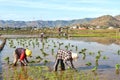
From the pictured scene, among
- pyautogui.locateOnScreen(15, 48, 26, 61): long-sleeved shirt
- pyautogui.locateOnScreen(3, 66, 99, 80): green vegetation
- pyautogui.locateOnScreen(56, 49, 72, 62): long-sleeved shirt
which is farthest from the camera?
pyautogui.locateOnScreen(15, 48, 26, 61): long-sleeved shirt

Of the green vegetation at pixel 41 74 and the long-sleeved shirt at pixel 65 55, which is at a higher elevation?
the long-sleeved shirt at pixel 65 55

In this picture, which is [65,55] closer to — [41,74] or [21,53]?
[41,74]

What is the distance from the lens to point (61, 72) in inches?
610

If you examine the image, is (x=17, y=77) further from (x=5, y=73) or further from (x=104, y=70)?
(x=104, y=70)

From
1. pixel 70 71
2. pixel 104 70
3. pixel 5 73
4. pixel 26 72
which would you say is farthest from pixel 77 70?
pixel 5 73

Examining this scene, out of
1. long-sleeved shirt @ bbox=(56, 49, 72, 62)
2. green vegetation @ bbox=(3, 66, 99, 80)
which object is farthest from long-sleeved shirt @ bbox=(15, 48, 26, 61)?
long-sleeved shirt @ bbox=(56, 49, 72, 62)

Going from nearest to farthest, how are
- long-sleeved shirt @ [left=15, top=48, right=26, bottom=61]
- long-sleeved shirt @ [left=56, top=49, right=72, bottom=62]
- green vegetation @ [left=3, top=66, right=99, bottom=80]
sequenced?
green vegetation @ [left=3, top=66, right=99, bottom=80] < long-sleeved shirt @ [left=56, top=49, right=72, bottom=62] < long-sleeved shirt @ [left=15, top=48, right=26, bottom=61]

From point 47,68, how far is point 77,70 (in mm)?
Answer: 1747

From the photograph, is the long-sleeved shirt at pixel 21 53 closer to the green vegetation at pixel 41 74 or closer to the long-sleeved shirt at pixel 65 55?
the green vegetation at pixel 41 74

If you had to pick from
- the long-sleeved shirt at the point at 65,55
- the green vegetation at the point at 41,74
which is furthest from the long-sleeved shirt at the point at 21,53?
the long-sleeved shirt at the point at 65,55

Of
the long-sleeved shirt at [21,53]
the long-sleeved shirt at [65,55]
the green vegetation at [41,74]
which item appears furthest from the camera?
the long-sleeved shirt at [21,53]

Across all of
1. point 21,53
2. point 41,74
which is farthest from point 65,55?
point 21,53

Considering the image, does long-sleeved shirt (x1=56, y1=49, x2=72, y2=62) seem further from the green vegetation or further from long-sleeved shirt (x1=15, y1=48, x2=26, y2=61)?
long-sleeved shirt (x1=15, y1=48, x2=26, y2=61)

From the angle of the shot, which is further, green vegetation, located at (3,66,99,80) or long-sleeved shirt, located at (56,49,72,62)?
long-sleeved shirt, located at (56,49,72,62)
